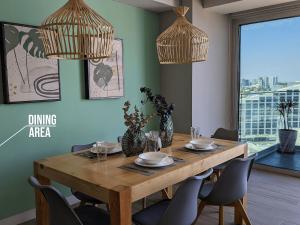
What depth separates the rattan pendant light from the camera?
5.86 feet

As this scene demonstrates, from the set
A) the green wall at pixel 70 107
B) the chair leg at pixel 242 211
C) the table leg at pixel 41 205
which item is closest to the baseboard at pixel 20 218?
the green wall at pixel 70 107

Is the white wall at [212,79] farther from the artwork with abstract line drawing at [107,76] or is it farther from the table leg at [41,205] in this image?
the table leg at [41,205]

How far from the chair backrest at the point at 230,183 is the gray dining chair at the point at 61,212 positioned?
846mm

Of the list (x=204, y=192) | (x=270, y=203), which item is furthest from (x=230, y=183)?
(x=270, y=203)

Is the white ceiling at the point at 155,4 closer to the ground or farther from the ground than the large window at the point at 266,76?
farther from the ground

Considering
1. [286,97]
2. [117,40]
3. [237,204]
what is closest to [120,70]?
[117,40]

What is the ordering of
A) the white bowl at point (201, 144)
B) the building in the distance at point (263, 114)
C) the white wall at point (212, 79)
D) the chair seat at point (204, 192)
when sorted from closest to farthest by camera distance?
the chair seat at point (204, 192), the white bowl at point (201, 144), the white wall at point (212, 79), the building in the distance at point (263, 114)

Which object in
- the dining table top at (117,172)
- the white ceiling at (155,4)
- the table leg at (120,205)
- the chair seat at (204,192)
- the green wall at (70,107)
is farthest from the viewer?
the white ceiling at (155,4)

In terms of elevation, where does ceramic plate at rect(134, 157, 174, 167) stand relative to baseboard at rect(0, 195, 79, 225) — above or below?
above

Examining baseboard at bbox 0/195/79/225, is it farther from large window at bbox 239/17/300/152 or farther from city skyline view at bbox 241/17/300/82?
city skyline view at bbox 241/17/300/82

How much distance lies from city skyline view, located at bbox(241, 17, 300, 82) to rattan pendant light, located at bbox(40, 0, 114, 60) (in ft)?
9.91

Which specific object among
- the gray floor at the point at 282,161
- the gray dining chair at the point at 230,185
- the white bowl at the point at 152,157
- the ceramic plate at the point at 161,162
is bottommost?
the gray floor at the point at 282,161

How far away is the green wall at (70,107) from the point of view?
2.70 meters


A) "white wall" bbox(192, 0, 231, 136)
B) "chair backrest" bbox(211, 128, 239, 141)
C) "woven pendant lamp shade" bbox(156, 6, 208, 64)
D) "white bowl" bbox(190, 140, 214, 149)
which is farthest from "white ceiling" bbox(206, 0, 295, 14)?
"white bowl" bbox(190, 140, 214, 149)
